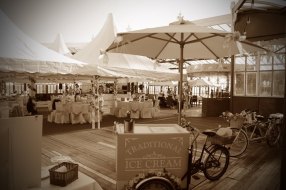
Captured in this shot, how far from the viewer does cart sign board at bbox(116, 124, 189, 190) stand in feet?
10.7

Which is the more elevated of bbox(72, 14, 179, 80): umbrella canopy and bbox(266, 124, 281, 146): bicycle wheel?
bbox(72, 14, 179, 80): umbrella canopy

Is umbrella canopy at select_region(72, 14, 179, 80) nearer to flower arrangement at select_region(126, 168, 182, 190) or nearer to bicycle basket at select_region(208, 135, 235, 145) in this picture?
bicycle basket at select_region(208, 135, 235, 145)

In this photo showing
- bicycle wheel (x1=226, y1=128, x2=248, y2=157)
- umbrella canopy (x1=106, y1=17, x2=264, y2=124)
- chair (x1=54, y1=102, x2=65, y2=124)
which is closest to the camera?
umbrella canopy (x1=106, y1=17, x2=264, y2=124)

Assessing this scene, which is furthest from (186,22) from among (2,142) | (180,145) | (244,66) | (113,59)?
(244,66)

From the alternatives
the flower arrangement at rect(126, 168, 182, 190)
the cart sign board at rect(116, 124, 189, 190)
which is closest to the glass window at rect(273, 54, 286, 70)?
the cart sign board at rect(116, 124, 189, 190)

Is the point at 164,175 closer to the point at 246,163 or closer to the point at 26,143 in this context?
the point at 26,143

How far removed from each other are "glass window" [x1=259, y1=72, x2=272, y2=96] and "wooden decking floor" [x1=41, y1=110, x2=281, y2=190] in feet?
10.9

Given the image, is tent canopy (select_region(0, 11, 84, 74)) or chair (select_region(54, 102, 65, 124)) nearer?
tent canopy (select_region(0, 11, 84, 74))

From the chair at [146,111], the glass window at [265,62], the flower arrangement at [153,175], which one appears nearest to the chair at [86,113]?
the chair at [146,111]

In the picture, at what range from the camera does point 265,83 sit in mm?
9461

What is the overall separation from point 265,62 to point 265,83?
86cm

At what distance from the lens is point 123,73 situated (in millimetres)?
9320

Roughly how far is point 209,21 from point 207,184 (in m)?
11.4

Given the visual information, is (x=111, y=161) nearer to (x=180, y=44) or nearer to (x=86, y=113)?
(x=180, y=44)
